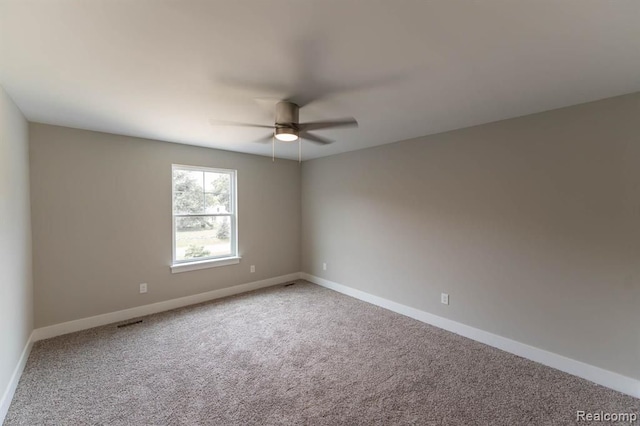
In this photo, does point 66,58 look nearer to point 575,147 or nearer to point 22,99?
point 22,99

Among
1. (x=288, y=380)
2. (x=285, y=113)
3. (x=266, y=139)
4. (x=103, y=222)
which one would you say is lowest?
(x=288, y=380)

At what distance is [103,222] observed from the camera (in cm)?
332

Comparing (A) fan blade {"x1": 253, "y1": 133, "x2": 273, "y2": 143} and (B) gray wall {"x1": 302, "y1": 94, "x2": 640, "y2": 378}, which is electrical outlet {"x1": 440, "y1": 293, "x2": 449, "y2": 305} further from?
(A) fan blade {"x1": 253, "y1": 133, "x2": 273, "y2": 143}

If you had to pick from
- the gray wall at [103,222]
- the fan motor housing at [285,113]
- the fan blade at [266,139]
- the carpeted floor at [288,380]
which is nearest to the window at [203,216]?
the gray wall at [103,222]

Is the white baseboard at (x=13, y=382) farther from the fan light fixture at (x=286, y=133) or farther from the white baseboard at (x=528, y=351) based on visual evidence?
the white baseboard at (x=528, y=351)

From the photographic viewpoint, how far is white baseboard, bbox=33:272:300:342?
301cm

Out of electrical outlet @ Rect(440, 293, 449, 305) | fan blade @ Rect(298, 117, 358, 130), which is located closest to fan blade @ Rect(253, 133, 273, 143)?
fan blade @ Rect(298, 117, 358, 130)

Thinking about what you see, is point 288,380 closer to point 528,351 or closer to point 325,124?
point 325,124

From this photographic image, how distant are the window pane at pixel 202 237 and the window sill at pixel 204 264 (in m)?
0.13

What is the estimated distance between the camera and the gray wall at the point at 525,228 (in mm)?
2223

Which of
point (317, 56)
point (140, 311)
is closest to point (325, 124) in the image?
point (317, 56)

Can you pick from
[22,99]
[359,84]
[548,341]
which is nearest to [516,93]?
[359,84]

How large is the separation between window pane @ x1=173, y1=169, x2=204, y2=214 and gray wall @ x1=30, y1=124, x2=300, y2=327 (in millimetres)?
166

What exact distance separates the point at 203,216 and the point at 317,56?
3.22 meters
